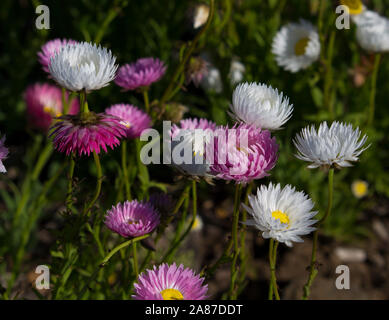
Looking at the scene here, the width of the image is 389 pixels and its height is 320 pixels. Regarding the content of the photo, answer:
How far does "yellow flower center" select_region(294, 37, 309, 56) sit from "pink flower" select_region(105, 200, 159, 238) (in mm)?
1061

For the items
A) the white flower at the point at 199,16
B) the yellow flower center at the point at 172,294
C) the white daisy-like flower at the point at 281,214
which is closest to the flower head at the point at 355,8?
the white flower at the point at 199,16

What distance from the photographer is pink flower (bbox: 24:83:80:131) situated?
2.03 metres

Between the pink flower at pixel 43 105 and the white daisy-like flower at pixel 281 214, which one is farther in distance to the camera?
the pink flower at pixel 43 105

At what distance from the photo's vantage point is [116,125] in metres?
1.04

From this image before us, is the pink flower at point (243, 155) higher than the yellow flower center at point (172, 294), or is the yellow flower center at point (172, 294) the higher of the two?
the pink flower at point (243, 155)

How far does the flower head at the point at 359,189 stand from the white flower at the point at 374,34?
0.67m

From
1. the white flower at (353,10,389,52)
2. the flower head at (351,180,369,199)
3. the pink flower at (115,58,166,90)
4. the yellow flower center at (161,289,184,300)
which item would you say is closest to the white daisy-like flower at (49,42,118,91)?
the pink flower at (115,58,166,90)

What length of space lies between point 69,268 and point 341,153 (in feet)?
2.24

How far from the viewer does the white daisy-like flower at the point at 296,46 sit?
189 cm

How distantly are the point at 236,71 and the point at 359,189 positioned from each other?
781 mm

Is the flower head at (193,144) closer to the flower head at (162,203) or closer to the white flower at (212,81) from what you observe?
the flower head at (162,203)

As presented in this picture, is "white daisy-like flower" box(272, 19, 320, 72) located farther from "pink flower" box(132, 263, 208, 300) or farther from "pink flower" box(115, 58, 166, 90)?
"pink flower" box(132, 263, 208, 300)
